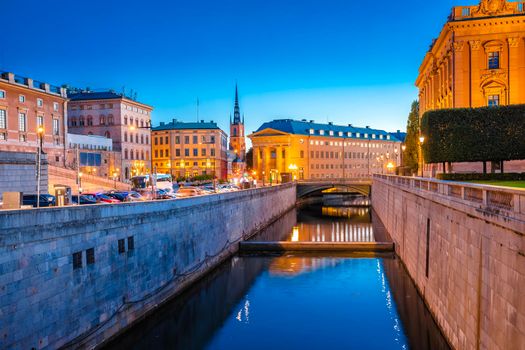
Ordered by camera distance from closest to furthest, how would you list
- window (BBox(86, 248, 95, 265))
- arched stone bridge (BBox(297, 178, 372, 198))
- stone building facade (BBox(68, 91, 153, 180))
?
window (BBox(86, 248, 95, 265))
stone building facade (BBox(68, 91, 153, 180))
arched stone bridge (BBox(297, 178, 372, 198))

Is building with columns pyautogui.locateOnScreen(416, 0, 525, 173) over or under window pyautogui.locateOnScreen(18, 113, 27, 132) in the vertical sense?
over

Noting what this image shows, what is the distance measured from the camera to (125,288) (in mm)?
22594

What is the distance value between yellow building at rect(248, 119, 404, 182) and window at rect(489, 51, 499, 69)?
81.1 metres

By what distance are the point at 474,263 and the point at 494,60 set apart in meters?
48.2

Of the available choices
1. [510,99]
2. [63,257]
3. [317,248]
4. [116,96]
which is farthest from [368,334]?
[116,96]

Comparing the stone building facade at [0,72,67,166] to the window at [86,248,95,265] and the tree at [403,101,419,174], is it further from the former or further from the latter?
the tree at [403,101,419,174]

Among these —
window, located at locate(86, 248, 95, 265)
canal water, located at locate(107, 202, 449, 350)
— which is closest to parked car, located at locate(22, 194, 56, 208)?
canal water, located at locate(107, 202, 449, 350)

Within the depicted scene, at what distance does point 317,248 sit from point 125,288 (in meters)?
23.3

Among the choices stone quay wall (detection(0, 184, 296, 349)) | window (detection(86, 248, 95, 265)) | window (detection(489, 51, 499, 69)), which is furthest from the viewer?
window (detection(489, 51, 499, 69))

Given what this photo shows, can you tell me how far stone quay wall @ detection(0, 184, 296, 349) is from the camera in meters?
15.6

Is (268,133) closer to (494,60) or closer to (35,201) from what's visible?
(494,60)

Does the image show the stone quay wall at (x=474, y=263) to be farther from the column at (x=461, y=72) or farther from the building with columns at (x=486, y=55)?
the building with columns at (x=486, y=55)

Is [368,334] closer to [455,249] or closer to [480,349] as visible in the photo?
[455,249]

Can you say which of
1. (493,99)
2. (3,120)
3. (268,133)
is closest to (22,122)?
(3,120)
